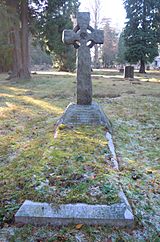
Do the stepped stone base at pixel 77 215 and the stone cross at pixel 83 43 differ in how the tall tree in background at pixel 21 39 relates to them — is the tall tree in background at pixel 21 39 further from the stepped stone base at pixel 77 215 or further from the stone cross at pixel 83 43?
the stepped stone base at pixel 77 215

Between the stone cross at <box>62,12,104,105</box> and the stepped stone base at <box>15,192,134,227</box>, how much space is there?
3.53 m

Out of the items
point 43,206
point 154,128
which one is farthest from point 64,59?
point 43,206

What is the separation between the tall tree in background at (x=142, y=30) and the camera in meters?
25.7

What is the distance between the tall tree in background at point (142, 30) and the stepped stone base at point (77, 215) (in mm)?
24944

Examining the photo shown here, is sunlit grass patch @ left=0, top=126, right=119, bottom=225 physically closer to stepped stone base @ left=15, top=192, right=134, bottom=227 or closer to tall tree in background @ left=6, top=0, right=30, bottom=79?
stepped stone base @ left=15, top=192, right=134, bottom=227

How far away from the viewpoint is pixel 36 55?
5653cm

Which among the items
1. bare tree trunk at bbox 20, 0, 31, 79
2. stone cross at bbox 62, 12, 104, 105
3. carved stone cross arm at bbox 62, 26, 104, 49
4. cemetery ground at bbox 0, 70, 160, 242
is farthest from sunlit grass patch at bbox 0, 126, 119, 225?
bare tree trunk at bbox 20, 0, 31, 79

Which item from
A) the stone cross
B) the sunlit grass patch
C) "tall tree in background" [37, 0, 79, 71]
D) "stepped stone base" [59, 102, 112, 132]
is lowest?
the sunlit grass patch

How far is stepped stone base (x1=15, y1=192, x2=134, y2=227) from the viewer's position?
8.14 feet

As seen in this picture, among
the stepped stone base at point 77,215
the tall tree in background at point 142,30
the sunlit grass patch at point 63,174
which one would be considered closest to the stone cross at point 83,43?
the sunlit grass patch at point 63,174

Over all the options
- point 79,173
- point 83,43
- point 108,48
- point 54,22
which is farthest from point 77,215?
point 108,48

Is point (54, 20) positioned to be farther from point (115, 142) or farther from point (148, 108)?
point (115, 142)

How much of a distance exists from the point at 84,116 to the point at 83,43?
1599mm

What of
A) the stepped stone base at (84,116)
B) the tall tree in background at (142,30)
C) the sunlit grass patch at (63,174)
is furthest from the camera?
the tall tree in background at (142,30)
